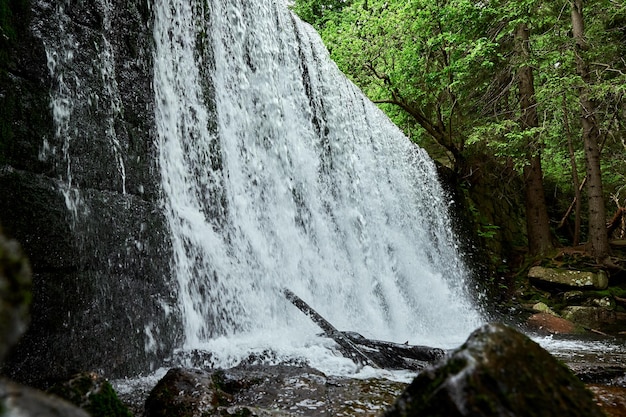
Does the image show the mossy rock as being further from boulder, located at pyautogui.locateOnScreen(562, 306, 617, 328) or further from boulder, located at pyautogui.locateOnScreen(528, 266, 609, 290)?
boulder, located at pyautogui.locateOnScreen(528, 266, 609, 290)

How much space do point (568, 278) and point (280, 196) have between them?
8.57m

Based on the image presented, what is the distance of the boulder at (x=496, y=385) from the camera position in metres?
1.30

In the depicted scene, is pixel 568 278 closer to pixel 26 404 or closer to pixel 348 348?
pixel 348 348

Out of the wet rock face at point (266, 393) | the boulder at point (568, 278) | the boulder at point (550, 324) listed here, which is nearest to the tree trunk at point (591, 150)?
the boulder at point (568, 278)

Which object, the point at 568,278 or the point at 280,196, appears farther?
the point at 568,278

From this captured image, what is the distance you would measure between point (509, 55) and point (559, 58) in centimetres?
229

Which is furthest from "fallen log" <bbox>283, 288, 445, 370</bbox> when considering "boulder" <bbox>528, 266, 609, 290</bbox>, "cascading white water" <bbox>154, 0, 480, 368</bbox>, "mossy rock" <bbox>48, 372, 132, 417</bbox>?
"boulder" <bbox>528, 266, 609, 290</bbox>

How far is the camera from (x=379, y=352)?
4.67 meters

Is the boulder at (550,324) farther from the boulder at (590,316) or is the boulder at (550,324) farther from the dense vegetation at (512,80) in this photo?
the dense vegetation at (512,80)

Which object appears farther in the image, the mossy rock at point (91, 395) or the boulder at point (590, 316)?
the boulder at point (590, 316)

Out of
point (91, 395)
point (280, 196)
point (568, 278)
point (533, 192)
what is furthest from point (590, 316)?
point (91, 395)

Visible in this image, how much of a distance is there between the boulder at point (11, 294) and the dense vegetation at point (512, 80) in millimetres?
10921

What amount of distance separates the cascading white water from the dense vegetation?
2617 mm

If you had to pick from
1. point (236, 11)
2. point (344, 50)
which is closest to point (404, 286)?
point (236, 11)
